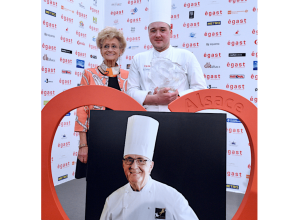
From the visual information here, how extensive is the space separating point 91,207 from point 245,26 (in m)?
2.89

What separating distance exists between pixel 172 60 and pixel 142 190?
3.19ft

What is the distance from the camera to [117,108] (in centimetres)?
84

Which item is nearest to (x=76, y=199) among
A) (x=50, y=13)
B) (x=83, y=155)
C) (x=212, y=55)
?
(x=83, y=155)

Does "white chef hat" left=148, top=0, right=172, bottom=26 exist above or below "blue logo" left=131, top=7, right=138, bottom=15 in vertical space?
below

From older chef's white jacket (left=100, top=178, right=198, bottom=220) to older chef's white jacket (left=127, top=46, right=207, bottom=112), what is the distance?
24.8 inches

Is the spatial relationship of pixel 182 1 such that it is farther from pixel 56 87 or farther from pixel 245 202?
pixel 245 202

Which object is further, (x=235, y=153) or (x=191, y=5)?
(x=191, y=5)

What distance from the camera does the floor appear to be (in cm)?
208

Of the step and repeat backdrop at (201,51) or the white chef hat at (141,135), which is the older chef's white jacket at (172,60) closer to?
the white chef hat at (141,135)

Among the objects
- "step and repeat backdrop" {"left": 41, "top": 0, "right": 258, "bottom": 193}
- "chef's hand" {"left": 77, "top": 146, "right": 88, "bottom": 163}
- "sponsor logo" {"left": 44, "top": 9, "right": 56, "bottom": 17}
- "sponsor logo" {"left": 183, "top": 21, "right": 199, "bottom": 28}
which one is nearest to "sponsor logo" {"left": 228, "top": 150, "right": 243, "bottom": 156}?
"step and repeat backdrop" {"left": 41, "top": 0, "right": 258, "bottom": 193}

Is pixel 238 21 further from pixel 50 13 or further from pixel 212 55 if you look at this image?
pixel 50 13

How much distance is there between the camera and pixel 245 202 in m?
0.83

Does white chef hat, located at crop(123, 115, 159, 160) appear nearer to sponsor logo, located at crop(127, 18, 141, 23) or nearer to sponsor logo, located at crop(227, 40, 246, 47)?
sponsor logo, located at crop(227, 40, 246, 47)

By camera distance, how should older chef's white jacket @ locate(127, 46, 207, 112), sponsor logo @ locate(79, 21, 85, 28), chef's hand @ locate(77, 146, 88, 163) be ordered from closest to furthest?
1. older chef's white jacket @ locate(127, 46, 207, 112)
2. chef's hand @ locate(77, 146, 88, 163)
3. sponsor logo @ locate(79, 21, 85, 28)
